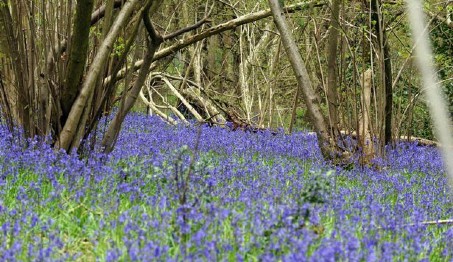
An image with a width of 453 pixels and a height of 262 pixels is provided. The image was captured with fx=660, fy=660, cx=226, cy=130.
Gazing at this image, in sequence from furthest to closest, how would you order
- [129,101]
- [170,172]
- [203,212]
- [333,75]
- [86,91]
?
[333,75], [129,101], [86,91], [170,172], [203,212]

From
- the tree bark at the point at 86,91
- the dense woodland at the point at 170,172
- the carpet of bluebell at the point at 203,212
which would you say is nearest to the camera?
the carpet of bluebell at the point at 203,212

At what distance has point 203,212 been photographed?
3762 millimetres

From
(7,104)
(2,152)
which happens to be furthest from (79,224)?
(7,104)

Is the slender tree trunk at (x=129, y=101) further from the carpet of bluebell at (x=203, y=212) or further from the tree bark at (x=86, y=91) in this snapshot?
the tree bark at (x=86, y=91)

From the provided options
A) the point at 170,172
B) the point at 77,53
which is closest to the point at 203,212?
the point at 170,172

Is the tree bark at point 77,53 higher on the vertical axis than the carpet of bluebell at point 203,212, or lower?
higher

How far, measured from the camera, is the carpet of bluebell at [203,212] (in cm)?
317

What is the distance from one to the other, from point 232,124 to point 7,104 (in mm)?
6044

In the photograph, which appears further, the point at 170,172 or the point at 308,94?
the point at 308,94

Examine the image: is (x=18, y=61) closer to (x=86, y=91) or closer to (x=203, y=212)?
(x=86, y=91)

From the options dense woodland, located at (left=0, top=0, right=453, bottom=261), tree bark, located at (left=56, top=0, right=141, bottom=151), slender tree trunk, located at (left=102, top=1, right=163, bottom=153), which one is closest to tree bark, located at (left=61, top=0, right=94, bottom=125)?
dense woodland, located at (left=0, top=0, right=453, bottom=261)

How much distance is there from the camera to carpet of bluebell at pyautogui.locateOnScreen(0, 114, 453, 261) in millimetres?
3172

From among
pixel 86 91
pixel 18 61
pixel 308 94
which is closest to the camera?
pixel 86 91

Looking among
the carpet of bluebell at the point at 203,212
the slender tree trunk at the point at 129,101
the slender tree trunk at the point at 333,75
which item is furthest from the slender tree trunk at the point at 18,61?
the slender tree trunk at the point at 333,75
